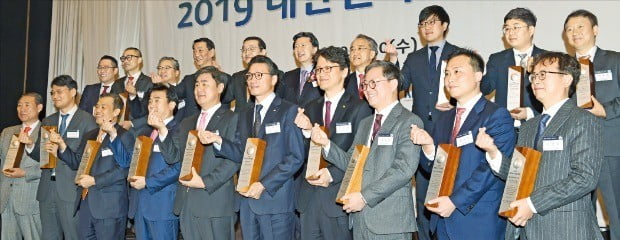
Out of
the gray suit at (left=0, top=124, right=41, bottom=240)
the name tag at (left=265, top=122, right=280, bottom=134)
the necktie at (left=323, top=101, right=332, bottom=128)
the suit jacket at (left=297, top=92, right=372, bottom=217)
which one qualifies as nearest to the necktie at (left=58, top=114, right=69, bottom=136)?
the gray suit at (left=0, top=124, right=41, bottom=240)

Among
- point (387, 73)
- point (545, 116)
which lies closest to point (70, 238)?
point (387, 73)

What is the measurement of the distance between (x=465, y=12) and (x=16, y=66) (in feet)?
20.3

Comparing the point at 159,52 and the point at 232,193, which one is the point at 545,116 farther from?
Answer: the point at 159,52

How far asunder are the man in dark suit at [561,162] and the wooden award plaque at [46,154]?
12.7 feet

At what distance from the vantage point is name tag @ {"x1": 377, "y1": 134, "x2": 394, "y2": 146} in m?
4.01

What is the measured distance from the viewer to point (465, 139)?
3811 mm

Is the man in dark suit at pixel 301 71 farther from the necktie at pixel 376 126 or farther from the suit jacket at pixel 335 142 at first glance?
the necktie at pixel 376 126

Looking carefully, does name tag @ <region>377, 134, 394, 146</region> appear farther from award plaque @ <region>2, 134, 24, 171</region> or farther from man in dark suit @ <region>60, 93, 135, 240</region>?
award plaque @ <region>2, 134, 24, 171</region>

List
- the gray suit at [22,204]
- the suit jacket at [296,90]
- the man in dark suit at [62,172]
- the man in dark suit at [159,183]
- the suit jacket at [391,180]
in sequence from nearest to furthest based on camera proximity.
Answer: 1. the suit jacket at [391,180]
2. the man in dark suit at [159,183]
3. the suit jacket at [296,90]
4. the man in dark suit at [62,172]
5. the gray suit at [22,204]

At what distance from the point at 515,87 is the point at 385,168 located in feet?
3.31

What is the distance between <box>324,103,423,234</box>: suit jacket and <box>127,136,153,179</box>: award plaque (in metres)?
1.81

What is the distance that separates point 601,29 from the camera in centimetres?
598

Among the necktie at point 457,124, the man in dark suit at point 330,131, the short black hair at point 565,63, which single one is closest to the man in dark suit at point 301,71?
the man in dark suit at point 330,131

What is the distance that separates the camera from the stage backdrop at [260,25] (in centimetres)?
632
